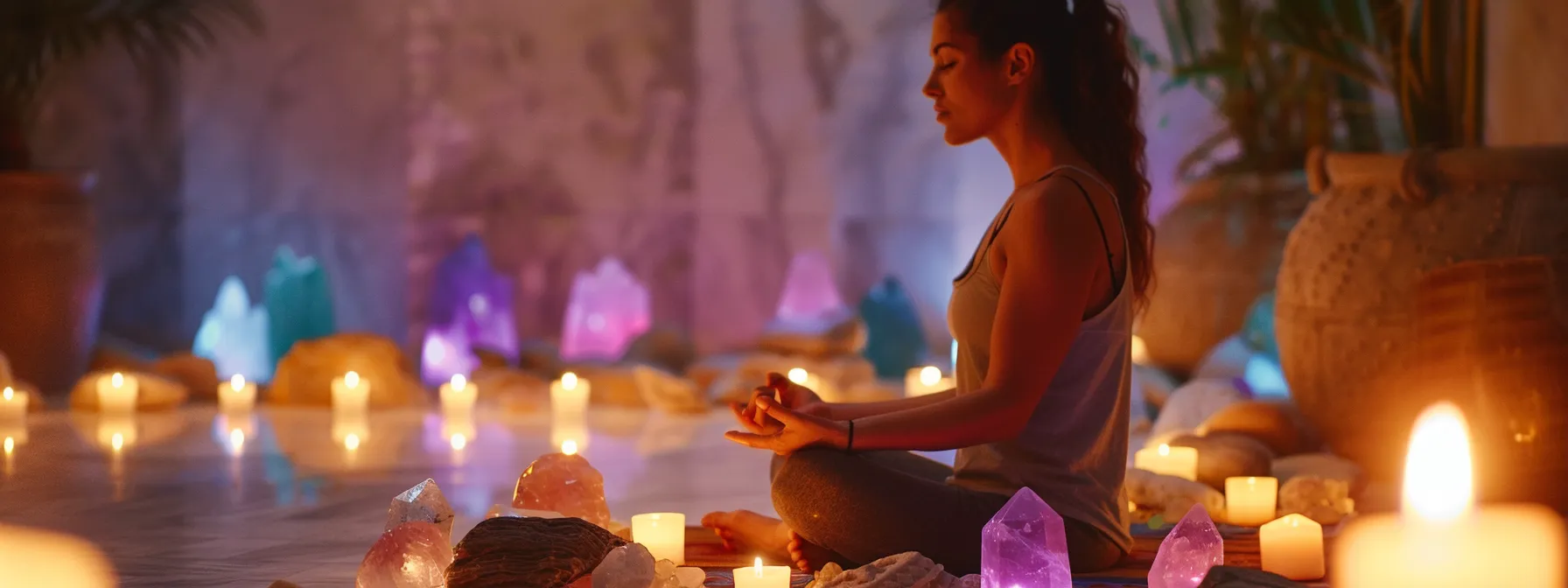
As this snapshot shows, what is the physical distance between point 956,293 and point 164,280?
4543 mm

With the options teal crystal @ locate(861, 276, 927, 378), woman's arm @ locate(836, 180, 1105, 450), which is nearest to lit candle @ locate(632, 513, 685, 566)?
woman's arm @ locate(836, 180, 1105, 450)

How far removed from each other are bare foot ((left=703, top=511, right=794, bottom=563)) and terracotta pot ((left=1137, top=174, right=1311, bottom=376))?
8.70 ft

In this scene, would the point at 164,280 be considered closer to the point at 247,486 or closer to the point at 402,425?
the point at 402,425

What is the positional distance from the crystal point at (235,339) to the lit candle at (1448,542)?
4904 mm

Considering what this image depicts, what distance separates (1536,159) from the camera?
10.4ft

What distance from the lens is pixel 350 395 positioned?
184 inches

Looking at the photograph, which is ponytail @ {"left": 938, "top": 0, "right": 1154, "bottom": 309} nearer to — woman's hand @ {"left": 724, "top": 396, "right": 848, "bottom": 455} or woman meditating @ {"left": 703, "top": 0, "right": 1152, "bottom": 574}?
woman meditating @ {"left": 703, "top": 0, "right": 1152, "bottom": 574}

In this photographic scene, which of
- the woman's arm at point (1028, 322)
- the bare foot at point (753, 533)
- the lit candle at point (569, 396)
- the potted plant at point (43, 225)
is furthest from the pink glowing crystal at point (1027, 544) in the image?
the potted plant at point (43, 225)

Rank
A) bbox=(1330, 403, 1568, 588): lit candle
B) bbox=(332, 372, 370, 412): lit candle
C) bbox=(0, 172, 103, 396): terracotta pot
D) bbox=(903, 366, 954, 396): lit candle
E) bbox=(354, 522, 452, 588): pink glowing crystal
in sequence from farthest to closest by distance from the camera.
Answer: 1. bbox=(0, 172, 103, 396): terracotta pot
2. bbox=(332, 372, 370, 412): lit candle
3. bbox=(903, 366, 954, 396): lit candle
4. bbox=(354, 522, 452, 588): pink glowing crystal
5. bbox=(1330, 403, 1568, 588): lit candle

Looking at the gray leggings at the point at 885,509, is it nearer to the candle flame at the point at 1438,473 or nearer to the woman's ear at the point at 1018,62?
the woman's ear at the point at 1018,62

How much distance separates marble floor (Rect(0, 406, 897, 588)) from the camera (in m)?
2.59

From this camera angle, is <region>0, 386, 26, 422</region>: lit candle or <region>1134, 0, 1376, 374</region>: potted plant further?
<region>1134, 0, 1376, 374</region>: potted plant

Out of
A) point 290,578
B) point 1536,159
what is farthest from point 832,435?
point 1536,159

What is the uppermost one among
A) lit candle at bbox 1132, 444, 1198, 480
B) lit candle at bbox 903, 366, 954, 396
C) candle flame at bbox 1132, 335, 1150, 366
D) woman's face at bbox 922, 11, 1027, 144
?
candle flame at bbox 1132, 335, 1150, 366
